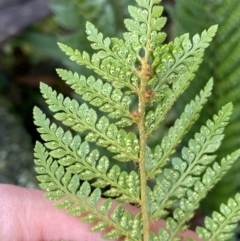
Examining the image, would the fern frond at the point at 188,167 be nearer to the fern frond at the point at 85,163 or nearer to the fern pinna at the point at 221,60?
the fern frond at the point at 85,163

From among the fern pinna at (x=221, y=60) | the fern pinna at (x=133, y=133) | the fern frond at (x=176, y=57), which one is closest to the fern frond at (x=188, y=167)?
the fern pinna at (x=133, y=133)

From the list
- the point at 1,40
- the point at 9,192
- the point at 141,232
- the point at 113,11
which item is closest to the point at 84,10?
the point at 113,11

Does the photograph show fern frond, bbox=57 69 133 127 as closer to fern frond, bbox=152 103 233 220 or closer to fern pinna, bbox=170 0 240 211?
fern frond, bbox=152 103 233 220

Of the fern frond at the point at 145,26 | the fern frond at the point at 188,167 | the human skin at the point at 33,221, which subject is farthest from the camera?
the human skin at the point at 33,221

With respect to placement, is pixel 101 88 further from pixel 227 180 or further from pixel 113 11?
pixel 113 11

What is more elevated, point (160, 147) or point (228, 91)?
point (228, 91)

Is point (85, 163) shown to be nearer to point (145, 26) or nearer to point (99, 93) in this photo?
point (99, 93)
